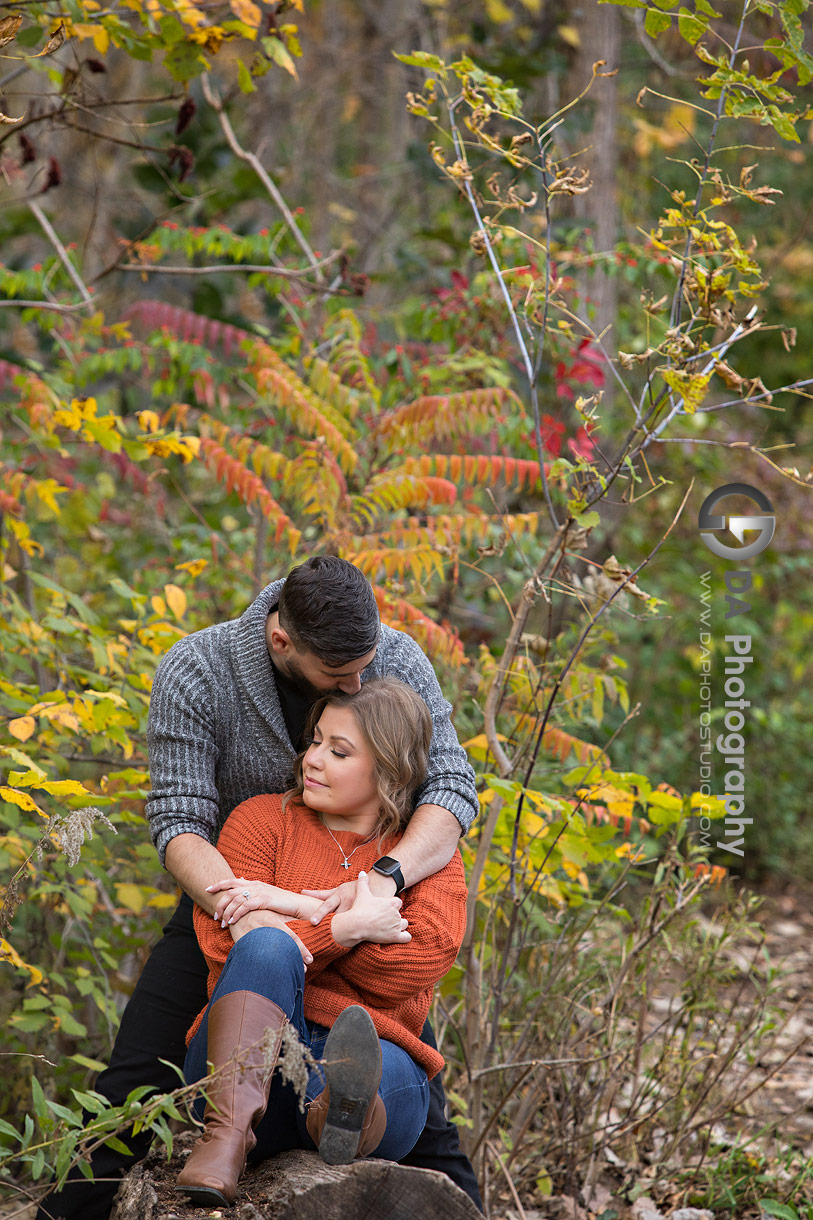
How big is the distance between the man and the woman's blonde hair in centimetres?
5

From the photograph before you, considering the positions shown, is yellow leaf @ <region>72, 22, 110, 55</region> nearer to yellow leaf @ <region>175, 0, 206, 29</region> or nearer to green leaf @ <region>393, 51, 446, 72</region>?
yellow leaf @ <region>175, 0, 206, 29</region>

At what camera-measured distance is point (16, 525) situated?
3.74 meters

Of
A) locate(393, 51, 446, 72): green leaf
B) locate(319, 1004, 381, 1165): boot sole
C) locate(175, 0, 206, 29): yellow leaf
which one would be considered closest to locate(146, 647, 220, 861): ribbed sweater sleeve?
locate(319, 1004, 381, 1165): boot sole

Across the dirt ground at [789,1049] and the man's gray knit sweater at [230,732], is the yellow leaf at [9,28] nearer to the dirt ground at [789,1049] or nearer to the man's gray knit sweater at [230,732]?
the man's gray knit sweater at [230,732]

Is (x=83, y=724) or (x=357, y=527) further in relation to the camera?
(x=357, y=527)

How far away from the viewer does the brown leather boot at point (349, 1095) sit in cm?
221

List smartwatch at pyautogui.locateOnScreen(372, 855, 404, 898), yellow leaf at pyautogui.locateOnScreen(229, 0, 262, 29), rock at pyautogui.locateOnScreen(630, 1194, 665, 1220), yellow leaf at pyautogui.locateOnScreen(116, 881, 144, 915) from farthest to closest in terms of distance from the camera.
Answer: yellow leaf at pyautogui.locateOnScreen(229, 0, 262, 29) < yellow leaf at pyautogui.locateOnScreen(116, 881, 144, 915) < rock at pyautogui.locateOnScreen(630, 1194, 665, 1220) < smartwatch at pyautogui.locateOnScreen(372, 855, 404, 898)

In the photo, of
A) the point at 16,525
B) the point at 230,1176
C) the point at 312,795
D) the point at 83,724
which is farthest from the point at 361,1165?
the point at 16,525

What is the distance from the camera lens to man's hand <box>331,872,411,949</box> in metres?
2.53

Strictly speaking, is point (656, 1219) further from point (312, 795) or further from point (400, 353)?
point (400, 353)

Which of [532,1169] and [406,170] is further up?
[406,170]

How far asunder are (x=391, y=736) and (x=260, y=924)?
566 millimetres

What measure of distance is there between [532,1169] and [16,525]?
2.75m

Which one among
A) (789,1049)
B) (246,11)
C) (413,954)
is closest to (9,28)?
(246,11)
